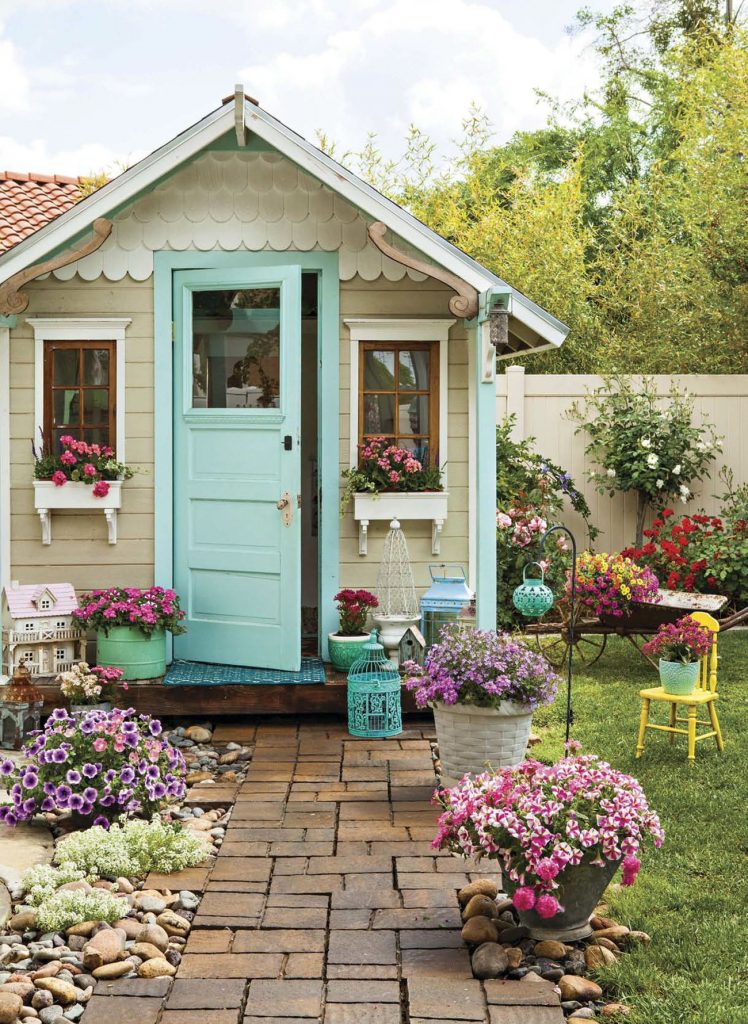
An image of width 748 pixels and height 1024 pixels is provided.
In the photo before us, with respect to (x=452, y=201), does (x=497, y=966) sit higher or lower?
lower

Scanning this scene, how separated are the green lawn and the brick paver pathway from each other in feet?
1.11

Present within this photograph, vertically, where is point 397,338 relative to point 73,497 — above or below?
above

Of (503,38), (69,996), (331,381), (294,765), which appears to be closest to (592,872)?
(69,996)

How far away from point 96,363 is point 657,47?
14901 millimetres

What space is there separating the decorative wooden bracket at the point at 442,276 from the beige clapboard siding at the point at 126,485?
1469 mm

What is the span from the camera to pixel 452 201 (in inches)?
565

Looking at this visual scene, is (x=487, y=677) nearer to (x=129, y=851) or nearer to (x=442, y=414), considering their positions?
(x=129, y=851)

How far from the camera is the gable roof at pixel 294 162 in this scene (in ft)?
20.5

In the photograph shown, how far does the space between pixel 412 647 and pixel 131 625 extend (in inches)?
60.9

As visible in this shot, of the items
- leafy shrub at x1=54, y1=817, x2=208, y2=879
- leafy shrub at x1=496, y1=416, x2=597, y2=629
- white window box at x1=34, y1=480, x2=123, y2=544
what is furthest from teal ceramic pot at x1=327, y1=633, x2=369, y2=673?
leafy shrub at x1=496, y1=416, x2=597, y2=629

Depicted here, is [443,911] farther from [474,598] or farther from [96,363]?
[96,363]

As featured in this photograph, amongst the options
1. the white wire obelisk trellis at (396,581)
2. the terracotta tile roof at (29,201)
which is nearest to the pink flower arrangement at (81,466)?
the white wire obelisk trellis at (396,581)

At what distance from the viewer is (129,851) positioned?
4.34 meters

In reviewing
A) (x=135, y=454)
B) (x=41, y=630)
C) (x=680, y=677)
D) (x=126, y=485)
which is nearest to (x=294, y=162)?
(x=135, y=454)
